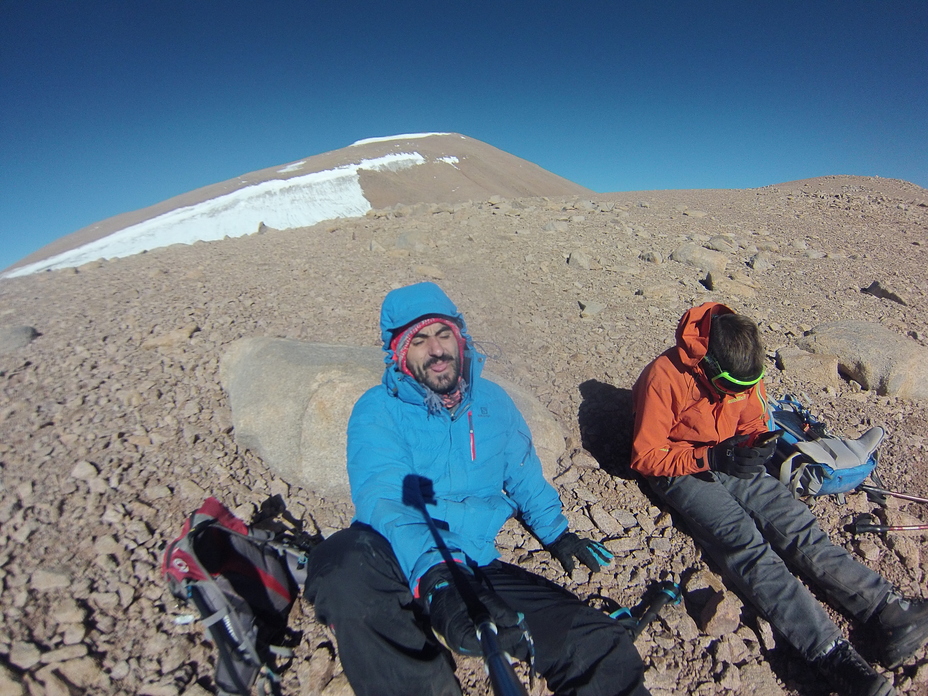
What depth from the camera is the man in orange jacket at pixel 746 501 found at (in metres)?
2.16

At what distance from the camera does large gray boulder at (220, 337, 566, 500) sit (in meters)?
3.09

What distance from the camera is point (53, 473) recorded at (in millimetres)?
2863

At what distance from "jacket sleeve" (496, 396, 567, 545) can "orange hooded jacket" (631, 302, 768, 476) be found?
59 cm

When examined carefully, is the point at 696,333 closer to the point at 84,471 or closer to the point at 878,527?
the point at 878,527

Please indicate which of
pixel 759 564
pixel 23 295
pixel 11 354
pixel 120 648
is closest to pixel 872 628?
pixel 759 564

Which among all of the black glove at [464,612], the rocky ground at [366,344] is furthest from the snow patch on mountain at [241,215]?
the black glove at [464,612]

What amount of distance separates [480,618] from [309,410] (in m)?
1.87

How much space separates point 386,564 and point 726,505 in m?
1.88

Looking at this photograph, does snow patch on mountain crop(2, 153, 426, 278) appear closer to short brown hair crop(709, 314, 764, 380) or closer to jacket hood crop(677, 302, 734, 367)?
jacket hood crop(677, 302, 734, 367)

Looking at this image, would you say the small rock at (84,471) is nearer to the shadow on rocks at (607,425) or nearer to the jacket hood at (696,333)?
the shadow on rocks at (607,425)

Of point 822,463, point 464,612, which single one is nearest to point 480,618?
point 464,612

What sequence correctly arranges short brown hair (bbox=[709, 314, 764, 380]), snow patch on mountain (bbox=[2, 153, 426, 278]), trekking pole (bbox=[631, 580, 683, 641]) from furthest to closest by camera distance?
1. snow patch on mountain (bbox=[2, 153, 426, 278])
2. short brown hair (bbox=[709, 314, 764, 380])
3. trekking pole (bbox=[631, 580, 683, 641])

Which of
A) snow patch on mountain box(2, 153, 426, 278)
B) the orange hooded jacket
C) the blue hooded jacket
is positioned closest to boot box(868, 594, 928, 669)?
the orange hooded jacket

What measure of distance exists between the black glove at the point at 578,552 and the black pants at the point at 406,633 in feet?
1.45
